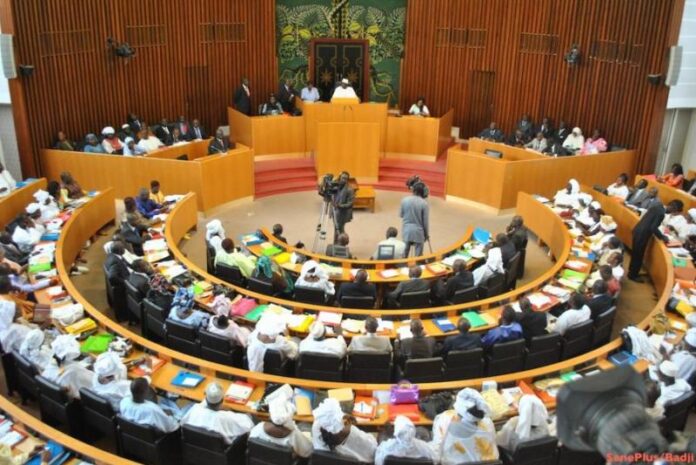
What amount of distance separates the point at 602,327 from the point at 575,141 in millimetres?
8313

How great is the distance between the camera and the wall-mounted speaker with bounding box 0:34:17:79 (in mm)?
12148

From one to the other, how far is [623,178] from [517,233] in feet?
11.5

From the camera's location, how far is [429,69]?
60.5 feet

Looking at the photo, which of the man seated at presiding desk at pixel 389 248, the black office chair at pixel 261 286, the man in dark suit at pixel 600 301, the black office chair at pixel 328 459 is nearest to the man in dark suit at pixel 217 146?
the man seated at presiding desk at pixel 389 248

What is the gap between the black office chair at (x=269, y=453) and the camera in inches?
211

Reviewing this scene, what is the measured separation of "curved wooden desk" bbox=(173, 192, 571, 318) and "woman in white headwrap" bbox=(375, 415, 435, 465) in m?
2.72

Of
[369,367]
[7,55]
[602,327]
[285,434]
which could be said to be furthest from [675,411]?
[7,55]

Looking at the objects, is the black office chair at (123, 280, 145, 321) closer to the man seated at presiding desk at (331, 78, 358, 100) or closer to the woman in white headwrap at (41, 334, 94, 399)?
the woman in white headwrap at (41, 334, 94, 399)

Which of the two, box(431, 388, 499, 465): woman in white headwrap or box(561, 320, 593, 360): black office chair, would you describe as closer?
box(431, 388, 499, 465): woman in white headwrap

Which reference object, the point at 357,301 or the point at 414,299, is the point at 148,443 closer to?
the point at 357,301

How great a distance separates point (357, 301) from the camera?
8625 mm

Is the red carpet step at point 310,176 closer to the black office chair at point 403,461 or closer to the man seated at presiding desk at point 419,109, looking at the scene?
the man seated at presiding desk at point 419,109

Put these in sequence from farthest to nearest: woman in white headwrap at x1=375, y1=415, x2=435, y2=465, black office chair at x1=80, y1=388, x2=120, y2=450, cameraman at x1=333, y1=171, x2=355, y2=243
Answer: cameraman at x1=333, y1=171, x2=355, y2=243 < black office chair at x1=80, y1=388, x2=120, y2=450 < woman in white headwrap at x1=375, y1=415, x2=435, y2=465

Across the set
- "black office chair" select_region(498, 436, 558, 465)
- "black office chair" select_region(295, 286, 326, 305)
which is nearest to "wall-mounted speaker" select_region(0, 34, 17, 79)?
"black office chair" select_region(295, 286, 326, 305)
